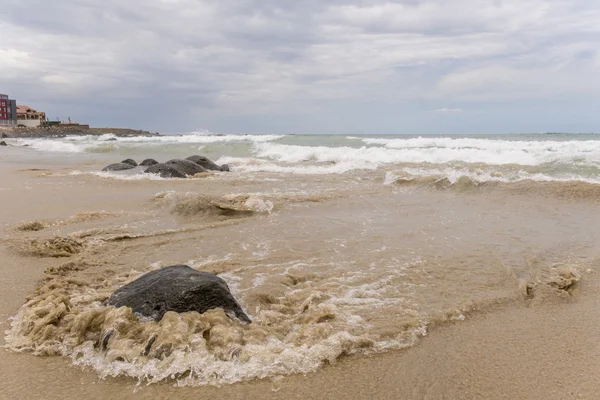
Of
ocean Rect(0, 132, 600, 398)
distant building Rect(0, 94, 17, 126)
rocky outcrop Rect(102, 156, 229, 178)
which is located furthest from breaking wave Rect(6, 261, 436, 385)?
distant building Rect(0, 94, 17, 126)

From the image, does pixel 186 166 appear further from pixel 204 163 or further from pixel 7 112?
pixel 7 112

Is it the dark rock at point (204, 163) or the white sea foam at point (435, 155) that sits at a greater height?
the white sea foam at point (435, 155)

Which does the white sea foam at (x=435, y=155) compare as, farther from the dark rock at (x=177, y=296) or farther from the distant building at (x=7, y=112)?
the distant building at (x=7, y=112)

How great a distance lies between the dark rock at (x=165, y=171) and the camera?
1286 centimetres

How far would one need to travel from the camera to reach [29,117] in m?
83.6

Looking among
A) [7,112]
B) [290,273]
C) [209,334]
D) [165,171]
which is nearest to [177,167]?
[165,171]

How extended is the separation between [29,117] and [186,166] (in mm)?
87010

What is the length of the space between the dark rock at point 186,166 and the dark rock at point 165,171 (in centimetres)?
19

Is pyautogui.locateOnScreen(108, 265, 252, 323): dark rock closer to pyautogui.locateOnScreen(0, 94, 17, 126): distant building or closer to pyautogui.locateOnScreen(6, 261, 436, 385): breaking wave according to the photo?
pyautogui.locateOnScreen(6, 261, 436, 385): breaking wave

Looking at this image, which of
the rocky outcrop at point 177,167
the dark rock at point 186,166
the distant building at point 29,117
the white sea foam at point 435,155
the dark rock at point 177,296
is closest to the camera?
the dark rock at point 177,296

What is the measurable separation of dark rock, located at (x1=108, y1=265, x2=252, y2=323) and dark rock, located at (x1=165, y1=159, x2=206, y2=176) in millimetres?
10361

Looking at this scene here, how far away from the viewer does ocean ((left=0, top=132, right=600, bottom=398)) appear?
9.04 ft

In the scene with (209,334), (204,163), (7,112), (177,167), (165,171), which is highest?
(7,112)

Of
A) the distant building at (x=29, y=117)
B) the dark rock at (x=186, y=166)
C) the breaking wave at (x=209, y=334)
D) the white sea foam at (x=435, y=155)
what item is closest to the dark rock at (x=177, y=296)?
the breaking wave at (x=209, y=334)
